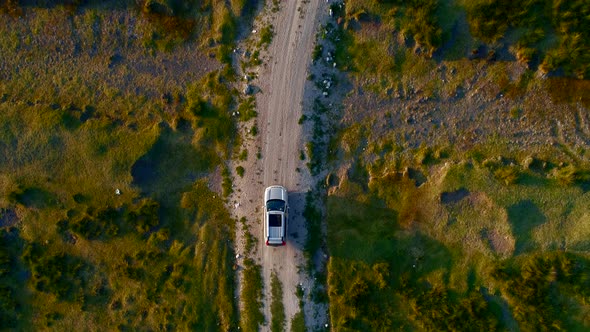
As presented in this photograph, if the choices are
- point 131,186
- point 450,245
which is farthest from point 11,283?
point 450,245

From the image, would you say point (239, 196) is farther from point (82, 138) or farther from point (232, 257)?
point (82, 138)

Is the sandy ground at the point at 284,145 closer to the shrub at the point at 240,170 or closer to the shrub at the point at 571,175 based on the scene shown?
the shrub at the point at 240,170

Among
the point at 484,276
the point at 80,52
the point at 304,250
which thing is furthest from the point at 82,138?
the point at 484,276

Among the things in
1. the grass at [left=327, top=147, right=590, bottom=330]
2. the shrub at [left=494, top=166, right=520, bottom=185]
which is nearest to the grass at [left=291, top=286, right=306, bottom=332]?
the grass at [left=327, top=147, right=590, bottom=330]

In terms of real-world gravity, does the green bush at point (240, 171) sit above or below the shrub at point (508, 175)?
above

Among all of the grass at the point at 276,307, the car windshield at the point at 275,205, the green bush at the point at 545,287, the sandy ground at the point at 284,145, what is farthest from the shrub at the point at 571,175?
the grass at the point at 276,307

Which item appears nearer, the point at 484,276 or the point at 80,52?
the point at 484,276

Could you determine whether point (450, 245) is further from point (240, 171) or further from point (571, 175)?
point (240, 171)
